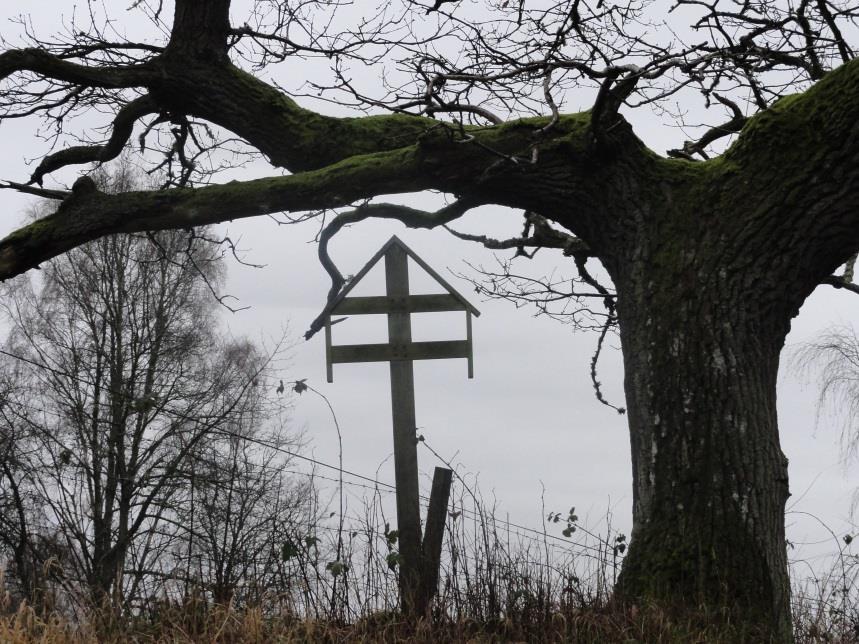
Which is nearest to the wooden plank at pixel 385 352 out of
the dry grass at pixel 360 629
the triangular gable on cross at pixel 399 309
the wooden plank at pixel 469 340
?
the triangular gable on cross at pixel 399 309

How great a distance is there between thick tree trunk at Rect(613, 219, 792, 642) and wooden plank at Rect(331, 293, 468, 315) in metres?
1.87

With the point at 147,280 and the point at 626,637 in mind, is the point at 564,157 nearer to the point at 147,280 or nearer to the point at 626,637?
the point at 626,637

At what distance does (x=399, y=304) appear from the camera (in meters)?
7.82

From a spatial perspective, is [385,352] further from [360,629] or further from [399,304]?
[360,629]

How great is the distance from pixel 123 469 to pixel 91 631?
9793 millimetres

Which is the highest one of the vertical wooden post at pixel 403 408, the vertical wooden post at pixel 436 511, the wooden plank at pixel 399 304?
the wooden plank at pixel 399 304

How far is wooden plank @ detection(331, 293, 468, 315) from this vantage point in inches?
305

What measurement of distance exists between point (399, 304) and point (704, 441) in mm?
2791

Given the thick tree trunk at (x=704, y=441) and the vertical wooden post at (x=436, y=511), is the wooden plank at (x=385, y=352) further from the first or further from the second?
the thick tree trunk at (x=704, y=441)

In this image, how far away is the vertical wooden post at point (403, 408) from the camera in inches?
283

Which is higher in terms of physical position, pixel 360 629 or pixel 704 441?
pixel 704 441

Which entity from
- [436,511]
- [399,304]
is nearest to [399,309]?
[399,304]

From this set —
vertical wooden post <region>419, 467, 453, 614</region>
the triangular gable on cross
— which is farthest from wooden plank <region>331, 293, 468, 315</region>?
vertical wooden post <region>419, 467, 453, 614</region>

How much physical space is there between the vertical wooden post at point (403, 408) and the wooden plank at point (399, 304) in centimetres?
2
